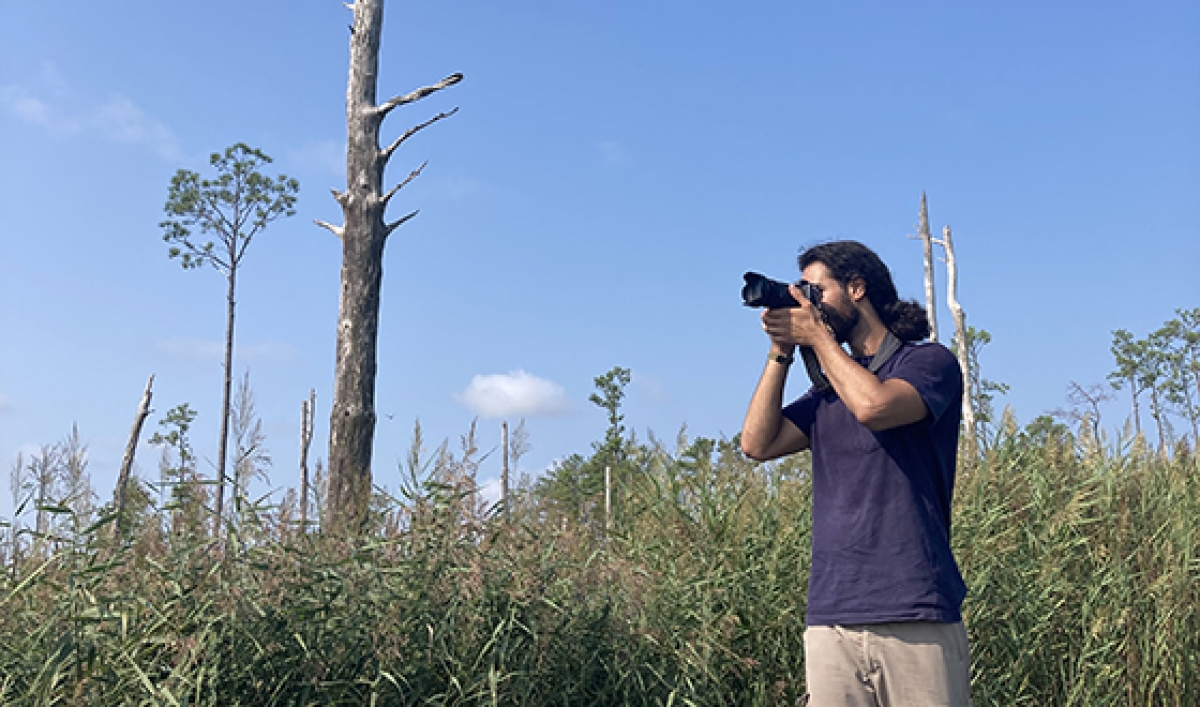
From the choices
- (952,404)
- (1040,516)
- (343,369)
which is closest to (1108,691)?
(1040,516)

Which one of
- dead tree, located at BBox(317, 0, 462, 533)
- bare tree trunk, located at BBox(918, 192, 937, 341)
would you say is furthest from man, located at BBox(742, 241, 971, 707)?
bare tree trunk, located at BBox(918, 192, 937, 341)

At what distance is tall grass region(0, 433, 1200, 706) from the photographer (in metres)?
2.94

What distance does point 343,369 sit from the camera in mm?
7105

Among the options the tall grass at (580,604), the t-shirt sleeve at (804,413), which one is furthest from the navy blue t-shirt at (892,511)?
the tall grass at (580,604)

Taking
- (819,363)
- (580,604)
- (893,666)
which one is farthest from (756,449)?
(580,604)

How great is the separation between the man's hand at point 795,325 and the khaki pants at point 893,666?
752mm

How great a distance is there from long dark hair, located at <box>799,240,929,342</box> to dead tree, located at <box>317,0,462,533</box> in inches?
183

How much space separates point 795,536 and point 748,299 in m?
1.90

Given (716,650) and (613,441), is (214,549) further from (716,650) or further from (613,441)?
(613,441)

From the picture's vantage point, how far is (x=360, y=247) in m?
7.35

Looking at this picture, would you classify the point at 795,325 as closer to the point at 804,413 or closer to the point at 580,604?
the point at 804,413

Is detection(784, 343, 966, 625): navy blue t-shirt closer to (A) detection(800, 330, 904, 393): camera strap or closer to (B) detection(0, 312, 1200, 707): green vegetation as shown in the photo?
(A) detection(800, 330, 904, 393): camera strap

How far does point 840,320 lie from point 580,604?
158 centimetres

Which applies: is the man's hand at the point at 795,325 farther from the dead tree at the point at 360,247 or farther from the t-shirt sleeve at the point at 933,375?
the dead tree at the point at 360,247
